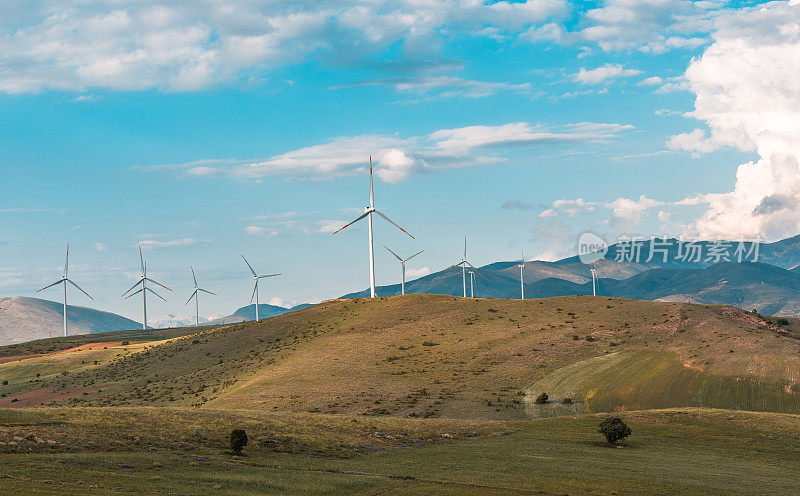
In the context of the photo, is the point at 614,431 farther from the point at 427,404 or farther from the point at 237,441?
the point at 427,404

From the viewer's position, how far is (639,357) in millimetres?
116875

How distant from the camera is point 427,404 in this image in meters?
103

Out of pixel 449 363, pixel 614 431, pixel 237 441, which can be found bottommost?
pixel 614 431

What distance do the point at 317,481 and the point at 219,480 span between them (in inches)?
261

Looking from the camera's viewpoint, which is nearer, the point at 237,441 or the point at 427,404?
the point at 237,441

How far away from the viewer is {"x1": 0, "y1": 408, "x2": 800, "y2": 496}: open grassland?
1737 inches

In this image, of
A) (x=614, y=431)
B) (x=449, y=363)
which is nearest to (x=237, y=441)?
(x=614, y=431)

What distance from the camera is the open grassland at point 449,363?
329ft

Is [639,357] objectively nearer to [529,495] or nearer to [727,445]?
[727,445]

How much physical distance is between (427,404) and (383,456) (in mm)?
44354

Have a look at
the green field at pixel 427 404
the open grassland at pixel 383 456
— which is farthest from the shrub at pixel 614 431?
the open grassland at pixel 383 456

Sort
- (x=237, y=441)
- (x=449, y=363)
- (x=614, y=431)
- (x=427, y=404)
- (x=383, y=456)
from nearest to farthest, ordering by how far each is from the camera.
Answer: (x=237, y=441) → (x=383, y=456) → (x=614, y=431) → (x=427, y=404) → (x=449, y=363)

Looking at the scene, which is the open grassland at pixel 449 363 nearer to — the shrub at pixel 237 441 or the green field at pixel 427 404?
the green field at pixel 427 404

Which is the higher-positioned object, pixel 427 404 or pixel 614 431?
pixel 614 431
